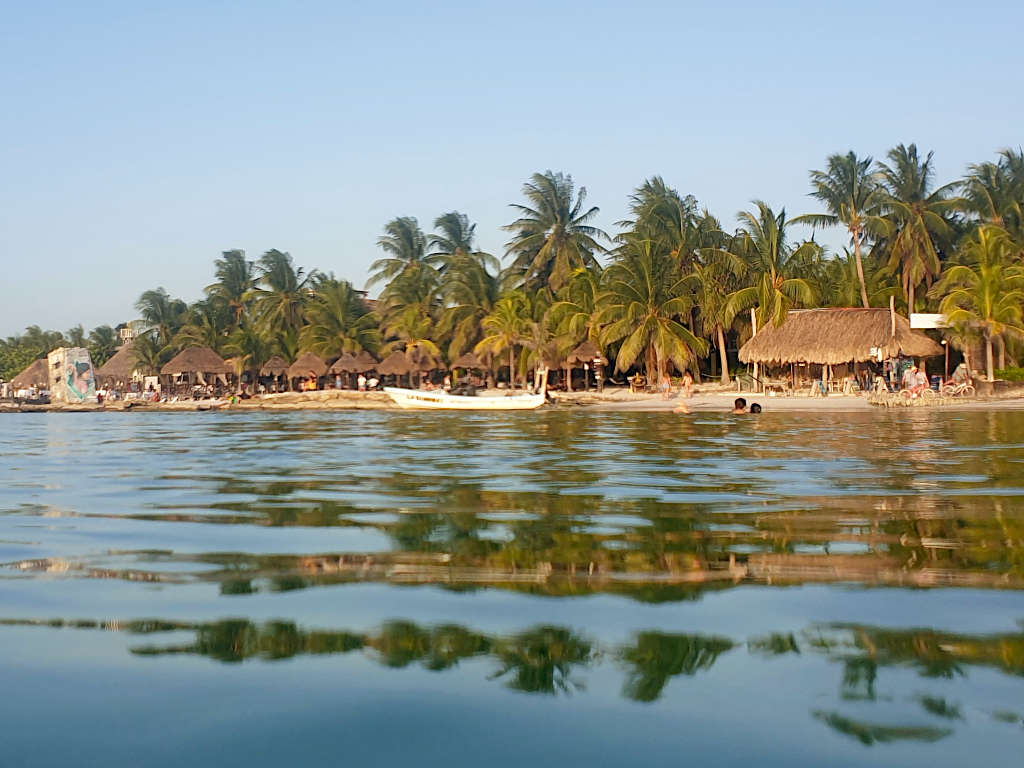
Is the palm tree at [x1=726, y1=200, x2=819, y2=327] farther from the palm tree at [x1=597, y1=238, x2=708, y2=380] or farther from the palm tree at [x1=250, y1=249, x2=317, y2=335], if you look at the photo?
the palm tree at [x1=250, y1=249, x2=317, y2=335]

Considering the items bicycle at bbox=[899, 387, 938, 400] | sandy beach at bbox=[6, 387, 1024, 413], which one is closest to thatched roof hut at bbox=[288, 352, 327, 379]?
sandy beach at bbox=[6, 387, 1024, 413]

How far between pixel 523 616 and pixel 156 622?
1.54 meters

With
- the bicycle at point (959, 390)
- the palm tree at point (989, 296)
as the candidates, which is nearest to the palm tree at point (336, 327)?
the palm tree at point (989, 296)

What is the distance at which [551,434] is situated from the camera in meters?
21.5

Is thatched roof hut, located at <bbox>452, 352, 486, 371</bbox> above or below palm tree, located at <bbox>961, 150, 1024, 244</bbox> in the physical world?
below

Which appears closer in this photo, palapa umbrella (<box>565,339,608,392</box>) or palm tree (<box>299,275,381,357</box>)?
palapa umbrella (<box>565,339,608,392</box>)

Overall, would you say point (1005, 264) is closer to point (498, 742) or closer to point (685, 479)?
point (685, 479)

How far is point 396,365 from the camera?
5238cm

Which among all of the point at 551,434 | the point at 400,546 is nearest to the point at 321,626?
the point at 400,546

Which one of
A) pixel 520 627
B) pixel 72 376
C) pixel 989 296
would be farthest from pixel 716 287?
pixel 520 627

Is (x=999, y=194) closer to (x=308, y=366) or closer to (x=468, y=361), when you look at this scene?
(x=468, y=361)

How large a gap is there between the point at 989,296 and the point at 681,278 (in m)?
12.6

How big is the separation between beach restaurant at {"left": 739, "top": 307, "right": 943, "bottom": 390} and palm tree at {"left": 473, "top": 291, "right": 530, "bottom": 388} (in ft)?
33.0

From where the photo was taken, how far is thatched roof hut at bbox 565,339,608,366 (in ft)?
149
